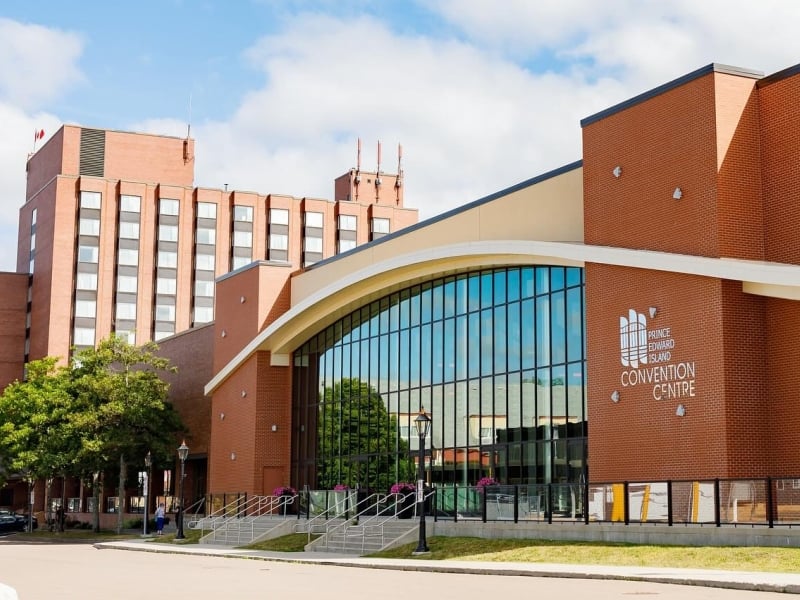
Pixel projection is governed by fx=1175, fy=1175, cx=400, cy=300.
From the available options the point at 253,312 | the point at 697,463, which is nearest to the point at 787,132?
the point at 697,463

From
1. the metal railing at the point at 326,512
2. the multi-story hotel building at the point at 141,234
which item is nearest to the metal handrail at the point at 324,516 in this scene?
the metal railing at the point at 326,512

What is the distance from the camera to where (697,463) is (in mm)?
28969

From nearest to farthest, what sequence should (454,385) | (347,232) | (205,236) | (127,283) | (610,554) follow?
1. (610,554)
2. (454,385)
3. (127,283)
4. (205,236)
5. (347,232)

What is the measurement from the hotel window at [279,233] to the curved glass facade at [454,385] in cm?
4758

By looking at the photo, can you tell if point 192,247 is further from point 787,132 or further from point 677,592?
point 677,592

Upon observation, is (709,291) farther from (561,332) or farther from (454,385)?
(454,385)

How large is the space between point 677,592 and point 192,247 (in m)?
83.8

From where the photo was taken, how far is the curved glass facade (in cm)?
3644

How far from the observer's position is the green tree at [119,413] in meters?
57.7

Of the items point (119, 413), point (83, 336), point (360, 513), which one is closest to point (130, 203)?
point (83, 336)

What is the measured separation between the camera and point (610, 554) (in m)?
26.2

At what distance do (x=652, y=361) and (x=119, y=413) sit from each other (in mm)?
34050

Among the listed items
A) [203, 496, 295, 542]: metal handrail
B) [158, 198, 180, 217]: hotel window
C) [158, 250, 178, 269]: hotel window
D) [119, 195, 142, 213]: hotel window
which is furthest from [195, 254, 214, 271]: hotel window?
[203, 496, 295, 542]: metal handrail

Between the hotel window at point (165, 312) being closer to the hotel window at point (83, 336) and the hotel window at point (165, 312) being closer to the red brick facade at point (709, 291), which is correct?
the hotel window at point (83, 336)
